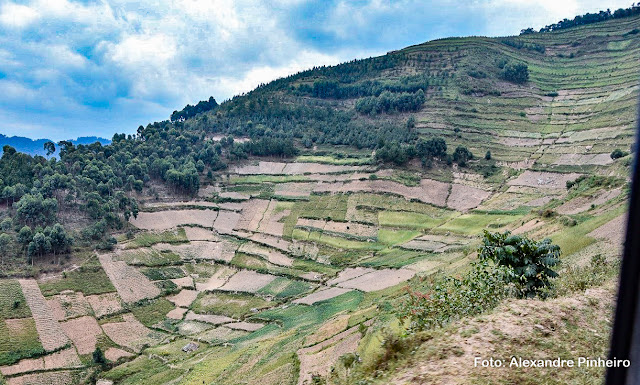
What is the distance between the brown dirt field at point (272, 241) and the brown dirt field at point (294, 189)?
1199 centimetres

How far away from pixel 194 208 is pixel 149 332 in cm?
2867

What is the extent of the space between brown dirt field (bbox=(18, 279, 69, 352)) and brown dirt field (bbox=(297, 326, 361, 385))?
2570cm

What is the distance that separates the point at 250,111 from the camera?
107m

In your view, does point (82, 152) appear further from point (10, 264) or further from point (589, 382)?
point (589, 382)

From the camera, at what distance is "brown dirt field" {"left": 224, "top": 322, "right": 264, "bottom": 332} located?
123 ft

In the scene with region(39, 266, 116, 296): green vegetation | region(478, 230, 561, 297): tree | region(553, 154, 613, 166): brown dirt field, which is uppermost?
region(553, 154, 613, 166): brown dirt field

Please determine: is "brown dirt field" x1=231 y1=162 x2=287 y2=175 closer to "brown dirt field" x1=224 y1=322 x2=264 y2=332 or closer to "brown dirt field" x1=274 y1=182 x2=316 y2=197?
"brown dirt field" x1=274 y1=182 x2=316 y2=197

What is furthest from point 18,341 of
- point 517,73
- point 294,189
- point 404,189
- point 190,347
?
point 517,73

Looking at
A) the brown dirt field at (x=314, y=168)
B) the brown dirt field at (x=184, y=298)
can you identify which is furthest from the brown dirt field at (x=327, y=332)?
the brown dirt field at (x=314, y=168)

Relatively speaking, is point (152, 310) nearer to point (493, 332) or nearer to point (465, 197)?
point (493, 332)

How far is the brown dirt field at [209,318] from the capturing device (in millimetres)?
41500

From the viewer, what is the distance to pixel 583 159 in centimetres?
6619

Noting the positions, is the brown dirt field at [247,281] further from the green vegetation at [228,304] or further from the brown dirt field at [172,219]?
the brown dirt field at [172,219]

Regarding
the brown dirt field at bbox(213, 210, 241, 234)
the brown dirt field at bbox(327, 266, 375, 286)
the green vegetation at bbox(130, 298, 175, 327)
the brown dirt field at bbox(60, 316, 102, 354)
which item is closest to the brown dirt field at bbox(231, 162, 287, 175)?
the brown dirt field at bbox(213, 210, 241, 234)
